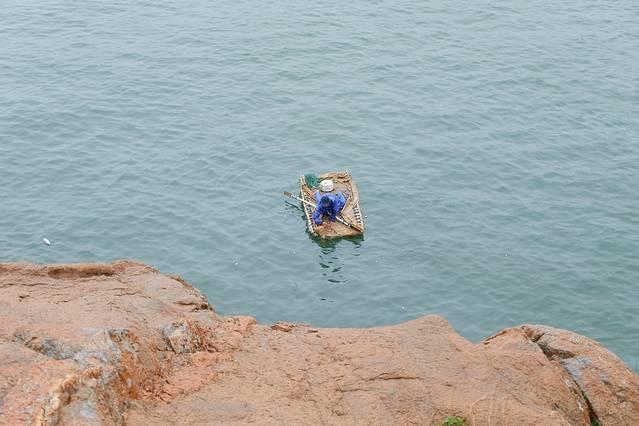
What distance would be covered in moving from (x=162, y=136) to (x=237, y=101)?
188 inches

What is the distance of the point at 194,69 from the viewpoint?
43.7 metres

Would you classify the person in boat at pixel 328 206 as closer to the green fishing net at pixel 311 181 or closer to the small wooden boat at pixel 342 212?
the small wooden boat at pixel 342 212

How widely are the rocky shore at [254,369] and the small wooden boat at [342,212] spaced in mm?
14611

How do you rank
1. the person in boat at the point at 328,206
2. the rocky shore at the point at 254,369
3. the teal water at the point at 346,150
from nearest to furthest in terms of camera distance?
1. the rocky shore at the point at 254,369
2. the teal water at the point at 346,150
3. the person in boat at the point at 328,206

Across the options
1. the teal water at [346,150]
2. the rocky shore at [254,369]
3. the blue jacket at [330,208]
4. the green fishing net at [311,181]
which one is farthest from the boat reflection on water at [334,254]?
the rocky shore at [254,369]

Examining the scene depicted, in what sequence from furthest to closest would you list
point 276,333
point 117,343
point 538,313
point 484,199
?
point 484,199 → point 538,313 → point 276,333 → point 117,343

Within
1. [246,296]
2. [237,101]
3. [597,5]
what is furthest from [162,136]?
[597,5]

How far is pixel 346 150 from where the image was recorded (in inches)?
1414

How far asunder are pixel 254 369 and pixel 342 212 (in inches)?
727

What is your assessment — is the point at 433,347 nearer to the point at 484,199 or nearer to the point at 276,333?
the point at 276,333

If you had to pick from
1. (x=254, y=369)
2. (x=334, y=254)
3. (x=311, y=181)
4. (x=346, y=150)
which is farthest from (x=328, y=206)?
(x=254, y=369)

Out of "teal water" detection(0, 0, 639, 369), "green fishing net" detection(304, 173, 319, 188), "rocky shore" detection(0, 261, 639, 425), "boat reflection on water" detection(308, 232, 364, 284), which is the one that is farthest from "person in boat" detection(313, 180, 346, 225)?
"rocky shore" detection(0, 261, 639, 425)

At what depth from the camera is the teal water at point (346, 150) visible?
27359mm

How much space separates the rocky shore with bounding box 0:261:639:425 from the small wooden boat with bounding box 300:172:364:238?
14.6 meters
